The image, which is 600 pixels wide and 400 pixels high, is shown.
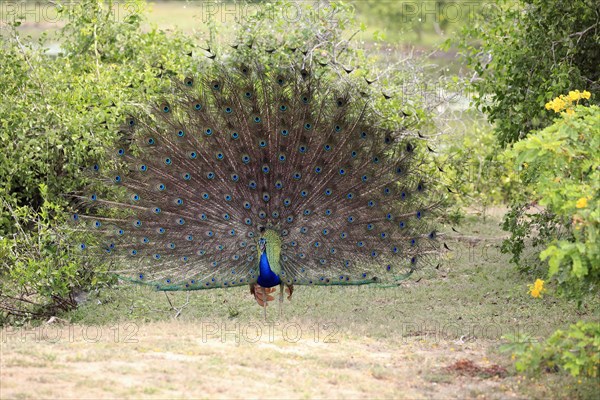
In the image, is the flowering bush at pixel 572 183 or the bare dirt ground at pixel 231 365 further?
the bare dirt ground at pixel 231 365

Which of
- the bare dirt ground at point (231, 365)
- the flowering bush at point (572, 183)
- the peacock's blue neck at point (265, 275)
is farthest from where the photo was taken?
the peacock's blue neck at point (265, 275)

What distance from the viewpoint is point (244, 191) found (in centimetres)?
992

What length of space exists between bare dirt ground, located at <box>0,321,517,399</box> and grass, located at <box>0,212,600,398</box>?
0.01 metres

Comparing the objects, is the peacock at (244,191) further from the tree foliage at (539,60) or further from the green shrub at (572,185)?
the green shrub at (572,185)

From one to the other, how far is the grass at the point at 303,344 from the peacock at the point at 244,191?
689mm

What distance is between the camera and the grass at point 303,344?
6906 mm

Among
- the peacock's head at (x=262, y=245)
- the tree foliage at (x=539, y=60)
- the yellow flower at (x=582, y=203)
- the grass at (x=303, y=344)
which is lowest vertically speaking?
the grass at (x=303, y=344)

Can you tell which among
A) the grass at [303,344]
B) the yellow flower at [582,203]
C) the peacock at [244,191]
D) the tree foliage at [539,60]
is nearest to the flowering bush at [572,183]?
the yellow flower at [582,203]

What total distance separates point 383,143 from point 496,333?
97.6 inches

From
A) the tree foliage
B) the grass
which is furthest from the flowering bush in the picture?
the tree foliage

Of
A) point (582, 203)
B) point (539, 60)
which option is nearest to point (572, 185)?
point (582, 203)

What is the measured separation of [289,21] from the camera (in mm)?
14055

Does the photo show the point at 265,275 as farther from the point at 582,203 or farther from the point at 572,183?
the point at 582,203

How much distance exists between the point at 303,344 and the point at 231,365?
119cm
